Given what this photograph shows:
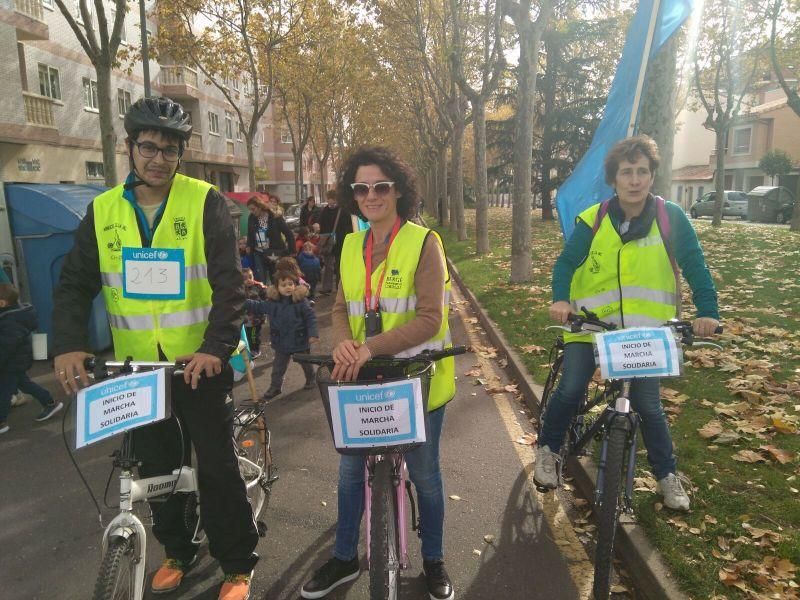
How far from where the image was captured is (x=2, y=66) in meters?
16.9

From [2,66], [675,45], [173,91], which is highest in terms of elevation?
[173,91]

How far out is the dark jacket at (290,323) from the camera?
6.13m

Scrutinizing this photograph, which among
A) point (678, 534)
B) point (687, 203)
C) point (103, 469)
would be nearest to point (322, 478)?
point (103, 469)

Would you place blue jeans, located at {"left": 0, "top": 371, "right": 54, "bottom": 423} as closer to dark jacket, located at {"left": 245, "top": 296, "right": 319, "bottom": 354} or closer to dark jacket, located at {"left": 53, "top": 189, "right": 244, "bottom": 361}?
dark jacket, located at {"left": 245, "top": 296, "right": 319, "bottom": 354}

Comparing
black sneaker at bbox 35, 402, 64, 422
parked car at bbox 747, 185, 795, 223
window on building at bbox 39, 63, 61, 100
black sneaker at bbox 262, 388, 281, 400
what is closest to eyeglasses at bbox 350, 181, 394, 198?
black sneaker at bbox 262, 388, 281, 400

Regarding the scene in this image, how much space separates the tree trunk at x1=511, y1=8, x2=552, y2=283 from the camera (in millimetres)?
10797

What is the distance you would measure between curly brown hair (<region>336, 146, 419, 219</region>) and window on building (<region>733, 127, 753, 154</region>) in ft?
184

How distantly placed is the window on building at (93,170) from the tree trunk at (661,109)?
877 inches

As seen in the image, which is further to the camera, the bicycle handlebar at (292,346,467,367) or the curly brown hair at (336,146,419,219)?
the curly brown hair at (336,146,419,219)

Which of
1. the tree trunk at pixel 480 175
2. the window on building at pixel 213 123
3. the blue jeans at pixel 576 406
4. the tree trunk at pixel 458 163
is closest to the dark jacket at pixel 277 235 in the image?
the blue jeans at pixel 576 406

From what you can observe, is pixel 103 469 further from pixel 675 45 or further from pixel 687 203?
pixel 687 203

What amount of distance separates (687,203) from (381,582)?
65.1 metres

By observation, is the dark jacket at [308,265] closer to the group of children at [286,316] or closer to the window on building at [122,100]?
the group of children at [286,316]

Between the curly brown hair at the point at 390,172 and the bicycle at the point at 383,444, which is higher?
the curly brown hair at the point at 390,172
